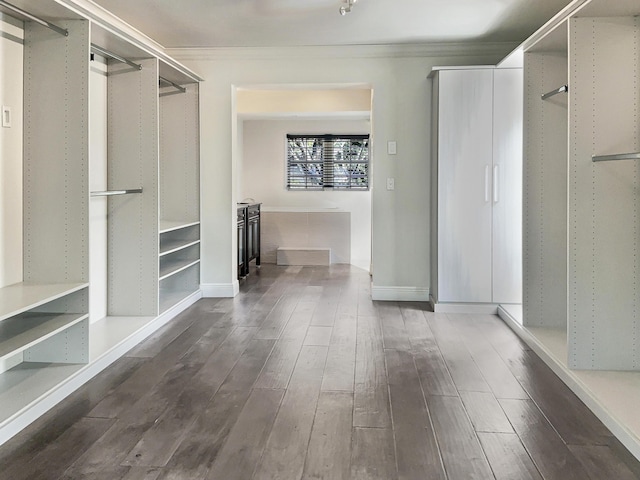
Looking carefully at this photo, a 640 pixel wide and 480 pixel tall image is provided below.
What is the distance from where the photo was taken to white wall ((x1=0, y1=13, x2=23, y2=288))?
273 cm

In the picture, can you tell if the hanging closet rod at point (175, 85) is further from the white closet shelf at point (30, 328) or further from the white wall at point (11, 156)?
the white closet shelf at point (30, 328)

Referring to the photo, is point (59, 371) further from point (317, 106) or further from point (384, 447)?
point (317, 106)

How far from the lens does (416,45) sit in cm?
479

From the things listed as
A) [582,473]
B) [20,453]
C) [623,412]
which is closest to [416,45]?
[623,412]

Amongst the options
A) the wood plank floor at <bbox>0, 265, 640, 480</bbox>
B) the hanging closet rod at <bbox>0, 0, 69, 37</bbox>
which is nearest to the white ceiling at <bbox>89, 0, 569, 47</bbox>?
the hanging closet rod at <bbox>0, 0, 69, 37</bbox>

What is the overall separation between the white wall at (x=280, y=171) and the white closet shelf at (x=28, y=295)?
218 inches

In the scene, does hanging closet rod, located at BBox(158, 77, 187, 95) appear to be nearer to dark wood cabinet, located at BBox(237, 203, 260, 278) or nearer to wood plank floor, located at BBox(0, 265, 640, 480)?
dark wood cabinet, located at BBox(237, 203, 260, 278)

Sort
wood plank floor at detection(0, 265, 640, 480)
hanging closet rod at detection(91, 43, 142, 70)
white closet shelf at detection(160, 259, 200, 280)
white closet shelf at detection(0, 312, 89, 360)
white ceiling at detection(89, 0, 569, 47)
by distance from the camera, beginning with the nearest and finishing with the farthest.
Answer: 1. wood plank floor at detection(0, 265, 640, 480)
2. white closet shelf at detection(0, 312, 89, 360)
3. hanging closet rod at detection(91, 43, 142, 70)
4. white ceiling at detection(89, 0, 569, 47)
5. white closet shelf at detection(160, 259, 200, 280)

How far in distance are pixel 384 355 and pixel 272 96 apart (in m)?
4.76

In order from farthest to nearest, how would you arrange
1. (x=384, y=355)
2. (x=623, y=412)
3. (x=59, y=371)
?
(x=384, y=355) < (x=59, y=371) < (x=623, y=412)

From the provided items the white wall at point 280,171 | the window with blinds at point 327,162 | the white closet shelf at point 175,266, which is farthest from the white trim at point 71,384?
the window with blinds at point 327,162

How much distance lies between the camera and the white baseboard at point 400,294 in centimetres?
495

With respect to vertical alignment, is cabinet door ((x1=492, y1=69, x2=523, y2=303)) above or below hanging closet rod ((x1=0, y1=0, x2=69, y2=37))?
below

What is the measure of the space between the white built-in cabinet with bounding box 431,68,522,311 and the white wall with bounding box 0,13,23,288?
123 inches
